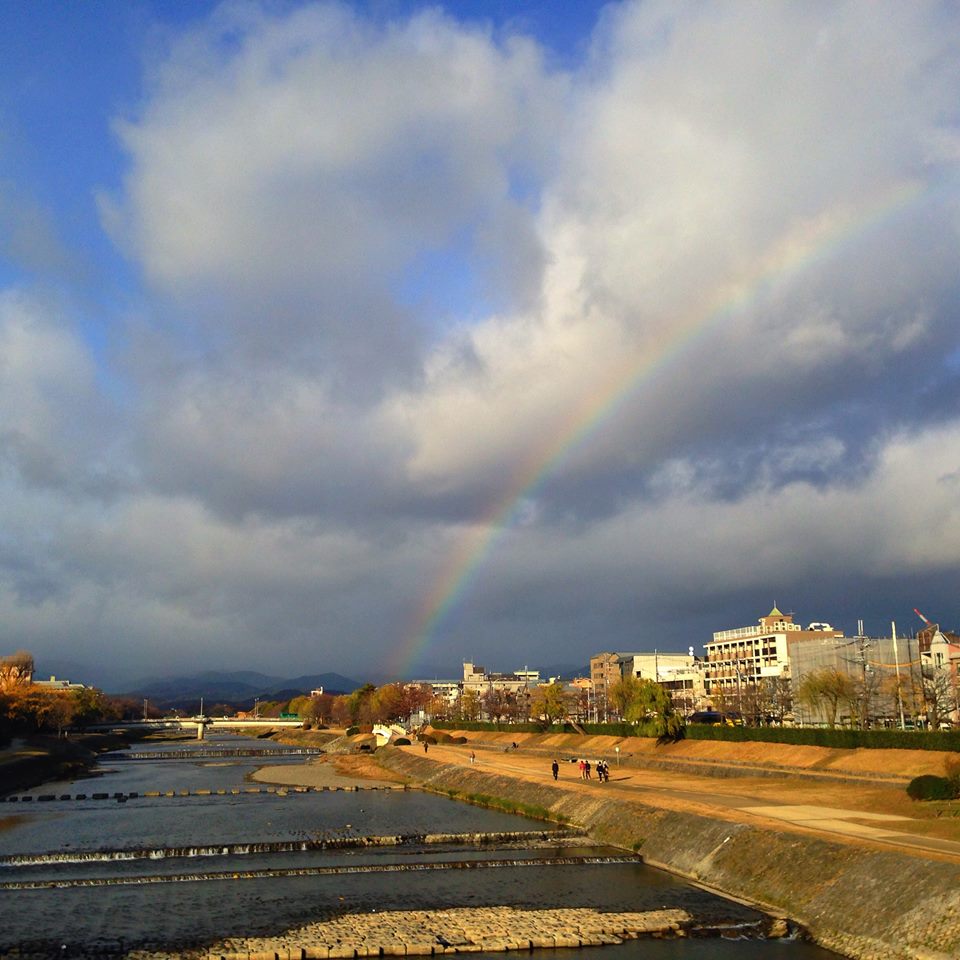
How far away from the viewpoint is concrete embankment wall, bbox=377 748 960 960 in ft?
88.4

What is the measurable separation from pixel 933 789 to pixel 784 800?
908 cm

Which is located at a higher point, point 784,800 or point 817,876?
point 784,800

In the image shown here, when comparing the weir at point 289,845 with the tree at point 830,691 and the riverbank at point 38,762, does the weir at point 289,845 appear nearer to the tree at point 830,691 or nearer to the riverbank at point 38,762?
the tree at point 830,691

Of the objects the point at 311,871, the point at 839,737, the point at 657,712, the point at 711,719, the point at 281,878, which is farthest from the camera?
the point at 711,719

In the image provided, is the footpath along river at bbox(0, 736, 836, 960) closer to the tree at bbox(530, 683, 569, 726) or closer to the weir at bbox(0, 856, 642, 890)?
the weir at bbox(0, 856, 642, 890)

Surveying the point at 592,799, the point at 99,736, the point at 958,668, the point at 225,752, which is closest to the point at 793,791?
the point at 592,799

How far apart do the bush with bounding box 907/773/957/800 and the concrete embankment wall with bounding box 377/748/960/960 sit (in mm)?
10897

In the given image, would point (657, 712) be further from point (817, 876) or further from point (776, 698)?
point (817, 876)

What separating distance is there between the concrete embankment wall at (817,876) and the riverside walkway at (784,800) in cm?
163

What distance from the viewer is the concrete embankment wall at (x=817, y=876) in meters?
27.0

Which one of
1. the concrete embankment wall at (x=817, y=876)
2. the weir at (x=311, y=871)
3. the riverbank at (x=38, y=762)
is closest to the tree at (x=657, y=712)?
the concrete embankment wall at (x=817, y=876)

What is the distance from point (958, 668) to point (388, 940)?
322ft

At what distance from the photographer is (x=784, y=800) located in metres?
52.1

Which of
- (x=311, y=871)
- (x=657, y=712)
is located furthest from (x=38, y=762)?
(x=311, y=871)
